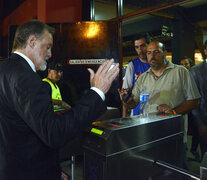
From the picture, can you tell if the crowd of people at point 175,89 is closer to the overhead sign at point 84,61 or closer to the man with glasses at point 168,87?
the man with glasses at point 168,87

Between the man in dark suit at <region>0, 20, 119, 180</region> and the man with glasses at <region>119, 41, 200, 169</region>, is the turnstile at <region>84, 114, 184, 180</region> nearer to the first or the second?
the man in dark suit at <region>0, 20, 119, 180</region>

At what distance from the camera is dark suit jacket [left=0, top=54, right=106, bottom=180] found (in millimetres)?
841

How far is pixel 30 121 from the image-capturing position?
85 centimetres

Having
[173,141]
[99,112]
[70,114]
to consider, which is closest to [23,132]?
[70,114]

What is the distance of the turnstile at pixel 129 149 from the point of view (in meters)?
1.06

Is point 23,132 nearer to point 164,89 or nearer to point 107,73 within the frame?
point 107,73

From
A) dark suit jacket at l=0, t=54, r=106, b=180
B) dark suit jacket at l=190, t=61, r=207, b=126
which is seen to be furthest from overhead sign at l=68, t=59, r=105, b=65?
dark suit jacket at l=0, t=54, r=106, b=180

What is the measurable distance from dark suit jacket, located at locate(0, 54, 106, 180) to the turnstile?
0.65 ft

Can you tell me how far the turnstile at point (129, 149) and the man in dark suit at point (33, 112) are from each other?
19cm

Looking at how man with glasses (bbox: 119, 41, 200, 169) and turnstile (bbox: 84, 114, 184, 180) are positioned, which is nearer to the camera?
turnstile (bbox: 84, 114, 184, 180)

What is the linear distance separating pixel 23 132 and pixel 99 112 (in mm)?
394

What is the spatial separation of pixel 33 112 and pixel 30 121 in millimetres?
50

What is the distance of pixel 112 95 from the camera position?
3303 millimetres

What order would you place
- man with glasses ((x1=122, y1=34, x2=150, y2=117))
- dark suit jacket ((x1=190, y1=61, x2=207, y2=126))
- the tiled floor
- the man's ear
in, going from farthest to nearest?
man with glasses ((x1=122, y1=34, x2=150, y2=117)) → the tiled floor → dark suit jacket ((x1=190, y1=61, x2=207, y2=126)) → the man's ear
